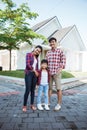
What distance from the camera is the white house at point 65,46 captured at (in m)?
20.0

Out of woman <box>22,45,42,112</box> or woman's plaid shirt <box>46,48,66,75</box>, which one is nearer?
woman <box>22,45,42,112</box>

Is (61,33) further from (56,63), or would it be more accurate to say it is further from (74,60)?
(56,63)

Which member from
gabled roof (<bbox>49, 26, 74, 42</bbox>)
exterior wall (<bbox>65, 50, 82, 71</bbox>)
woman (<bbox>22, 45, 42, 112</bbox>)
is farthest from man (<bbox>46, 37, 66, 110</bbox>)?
exterior wall (<bbox>65, 50, 82, 71</bbox>)

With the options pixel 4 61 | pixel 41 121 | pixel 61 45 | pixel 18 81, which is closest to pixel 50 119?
pixel 41 121

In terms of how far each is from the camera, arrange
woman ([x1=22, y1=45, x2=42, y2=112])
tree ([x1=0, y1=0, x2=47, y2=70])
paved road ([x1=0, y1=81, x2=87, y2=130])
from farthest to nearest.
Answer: tree ([x1=0, y1=0, x2=47, y2=70])
woman ([x1=22, y1=45, x2=42, y2=112])
paved road ([x1=0, y1=81, x2=87, y2=130])

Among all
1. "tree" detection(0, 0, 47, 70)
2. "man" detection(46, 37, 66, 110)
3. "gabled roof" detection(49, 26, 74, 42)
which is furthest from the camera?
"gabled roof" detection(49, 26, 74, 42)

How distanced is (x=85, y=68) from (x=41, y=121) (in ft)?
62.8

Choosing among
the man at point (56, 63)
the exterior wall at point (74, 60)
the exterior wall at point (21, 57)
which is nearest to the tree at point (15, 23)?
the exterior wall at point (21, 57)

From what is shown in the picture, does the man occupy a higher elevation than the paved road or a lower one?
higher

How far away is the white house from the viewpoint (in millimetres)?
19984

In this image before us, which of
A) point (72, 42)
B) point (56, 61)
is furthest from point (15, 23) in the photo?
point (56, 61)

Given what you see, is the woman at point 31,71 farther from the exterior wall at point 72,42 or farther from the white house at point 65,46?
the exterior wall at point 72,42

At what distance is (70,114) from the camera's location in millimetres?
4297

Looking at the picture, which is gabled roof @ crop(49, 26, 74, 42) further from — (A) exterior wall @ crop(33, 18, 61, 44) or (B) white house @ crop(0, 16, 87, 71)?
(A) exterior wall @ crop(33, 18, 61, 44)
